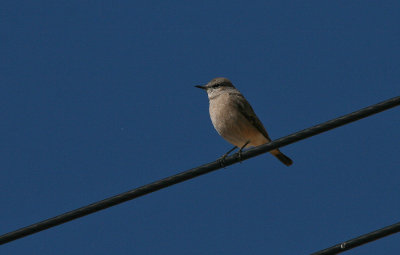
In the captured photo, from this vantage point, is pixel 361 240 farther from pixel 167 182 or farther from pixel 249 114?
pixel 249 114

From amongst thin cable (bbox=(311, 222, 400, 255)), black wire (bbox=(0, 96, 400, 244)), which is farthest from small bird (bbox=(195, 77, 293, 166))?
thin cable (bbox=(311, 222, 400, 255))

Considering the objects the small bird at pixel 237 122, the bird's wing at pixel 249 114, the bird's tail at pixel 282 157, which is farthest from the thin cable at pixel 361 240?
the bird's tail at pixel 282 157

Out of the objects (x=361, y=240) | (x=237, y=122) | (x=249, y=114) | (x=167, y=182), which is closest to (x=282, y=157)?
(x=249, y=114)

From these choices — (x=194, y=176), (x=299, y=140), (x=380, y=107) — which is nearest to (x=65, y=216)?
(x=194, y=176)

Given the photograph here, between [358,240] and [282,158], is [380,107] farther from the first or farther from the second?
[282,158]

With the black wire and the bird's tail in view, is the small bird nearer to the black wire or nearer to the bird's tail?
the bird's tail

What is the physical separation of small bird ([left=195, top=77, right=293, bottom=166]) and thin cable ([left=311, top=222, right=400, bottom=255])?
435 centimetres

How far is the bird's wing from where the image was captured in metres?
9.63

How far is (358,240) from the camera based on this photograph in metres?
5.09

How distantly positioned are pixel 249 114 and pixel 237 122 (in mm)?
342

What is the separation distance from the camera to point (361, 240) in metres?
5.07

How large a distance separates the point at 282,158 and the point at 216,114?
1414 mm

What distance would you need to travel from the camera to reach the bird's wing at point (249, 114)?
31.6 feet

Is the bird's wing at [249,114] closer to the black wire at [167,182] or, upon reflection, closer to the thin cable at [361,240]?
the black wire at [167,182]
